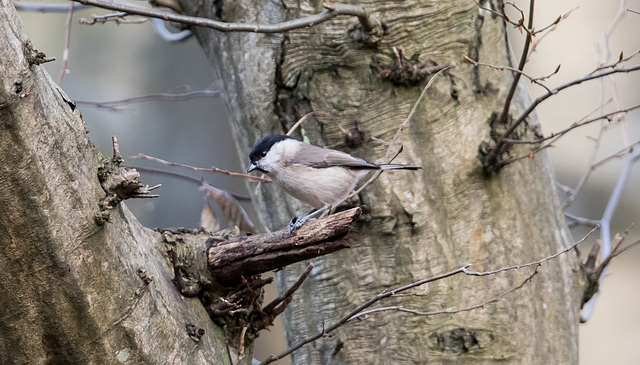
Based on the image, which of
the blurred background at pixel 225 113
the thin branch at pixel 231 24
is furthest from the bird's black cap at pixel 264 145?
the blurred background at pixel 225 113

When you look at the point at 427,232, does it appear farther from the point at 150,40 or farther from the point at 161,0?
the point at 150,40

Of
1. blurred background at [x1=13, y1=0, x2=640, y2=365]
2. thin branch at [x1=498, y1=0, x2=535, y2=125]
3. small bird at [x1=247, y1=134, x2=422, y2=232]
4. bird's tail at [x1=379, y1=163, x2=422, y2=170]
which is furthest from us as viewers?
blurred background at [x1=13, y1=0, x2=640, y2=365]

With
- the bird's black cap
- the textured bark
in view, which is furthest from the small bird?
the textured bark

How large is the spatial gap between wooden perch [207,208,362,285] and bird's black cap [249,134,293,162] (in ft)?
1.97

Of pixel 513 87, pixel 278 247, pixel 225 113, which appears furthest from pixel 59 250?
pixel 225 113

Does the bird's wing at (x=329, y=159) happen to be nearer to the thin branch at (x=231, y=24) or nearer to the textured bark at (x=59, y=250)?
the thin branch at (x=231, y=24)

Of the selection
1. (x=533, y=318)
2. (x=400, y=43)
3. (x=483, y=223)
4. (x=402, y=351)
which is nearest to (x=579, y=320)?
(x=533, y=318)

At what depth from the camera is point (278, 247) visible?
204 centimetres

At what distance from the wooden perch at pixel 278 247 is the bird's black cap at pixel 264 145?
0.60m

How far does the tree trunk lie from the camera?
249 centimetres

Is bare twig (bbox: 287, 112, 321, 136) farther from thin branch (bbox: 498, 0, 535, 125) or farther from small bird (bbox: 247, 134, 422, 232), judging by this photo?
thin branch (bbox: 498, 0, 535, 125)

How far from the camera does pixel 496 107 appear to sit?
2621 millimetres

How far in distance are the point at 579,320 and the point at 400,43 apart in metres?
1.48

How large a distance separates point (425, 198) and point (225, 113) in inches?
165
